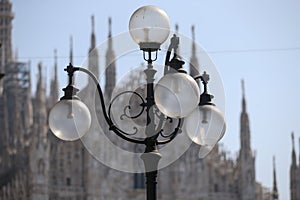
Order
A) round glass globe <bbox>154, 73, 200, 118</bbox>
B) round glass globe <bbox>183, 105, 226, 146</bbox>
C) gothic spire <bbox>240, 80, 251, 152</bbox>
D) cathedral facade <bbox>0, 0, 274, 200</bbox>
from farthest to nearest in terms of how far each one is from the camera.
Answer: gothic spire <bbox>240, 80, 251, 152</bbox> < cathedral facade <bbox>0, 0, 274, 200</bbox> < round glass globe <bbox>183, 105, 226, 146</bbox> < round glass globe <bbox>154, 73, 200, 118</bbox>

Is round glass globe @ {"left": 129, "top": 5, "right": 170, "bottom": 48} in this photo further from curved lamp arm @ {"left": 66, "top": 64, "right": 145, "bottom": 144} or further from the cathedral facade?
the cathedral facade

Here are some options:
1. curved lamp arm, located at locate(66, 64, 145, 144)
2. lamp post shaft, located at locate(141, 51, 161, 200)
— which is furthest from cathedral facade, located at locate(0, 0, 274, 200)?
lamp post shaft, located at locate(141, 51, 161, 200)

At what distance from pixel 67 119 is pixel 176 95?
1.52m

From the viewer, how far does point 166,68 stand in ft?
25.3

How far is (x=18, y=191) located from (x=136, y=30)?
25871mm

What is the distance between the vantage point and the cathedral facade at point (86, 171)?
3281 cm

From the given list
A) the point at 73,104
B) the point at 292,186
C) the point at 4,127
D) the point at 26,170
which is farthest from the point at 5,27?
the point at 73,104

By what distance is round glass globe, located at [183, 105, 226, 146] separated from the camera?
26.2 feet

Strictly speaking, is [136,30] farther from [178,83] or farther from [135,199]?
[135,199]

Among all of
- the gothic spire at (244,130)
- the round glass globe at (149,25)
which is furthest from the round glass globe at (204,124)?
the gothic spire at (244,130)

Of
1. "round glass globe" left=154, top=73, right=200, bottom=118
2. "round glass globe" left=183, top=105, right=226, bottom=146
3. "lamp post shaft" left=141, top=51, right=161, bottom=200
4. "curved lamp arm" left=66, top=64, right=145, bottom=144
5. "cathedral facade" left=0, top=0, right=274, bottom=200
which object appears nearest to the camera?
"round glass globe" left=154, top=73, right=200, bottom=118

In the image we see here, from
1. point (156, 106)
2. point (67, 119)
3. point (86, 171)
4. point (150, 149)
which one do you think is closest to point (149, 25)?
point (156, 106)

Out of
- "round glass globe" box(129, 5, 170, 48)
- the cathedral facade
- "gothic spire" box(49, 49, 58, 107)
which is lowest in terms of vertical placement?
the cathedral facade

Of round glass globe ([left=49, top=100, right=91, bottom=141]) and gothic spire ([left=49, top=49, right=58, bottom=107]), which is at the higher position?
gothic spire ([left=49, top=49, right=58, bottom=107])
